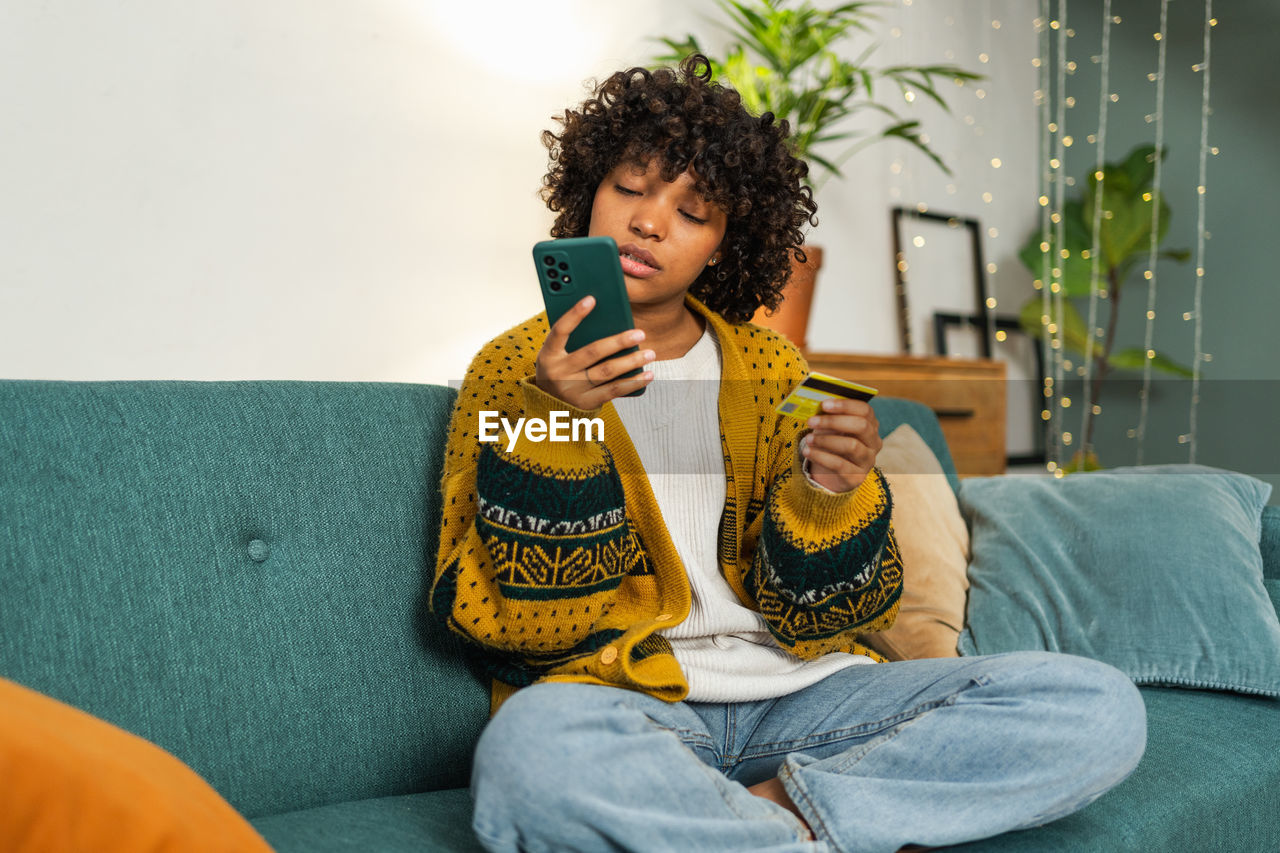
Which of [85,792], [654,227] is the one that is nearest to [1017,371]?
[654,227]

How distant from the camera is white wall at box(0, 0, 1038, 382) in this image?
1780 mm

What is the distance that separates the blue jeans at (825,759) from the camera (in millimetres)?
803

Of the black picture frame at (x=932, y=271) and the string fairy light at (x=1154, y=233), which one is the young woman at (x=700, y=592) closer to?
the black picture frame at (x=932, y=271)

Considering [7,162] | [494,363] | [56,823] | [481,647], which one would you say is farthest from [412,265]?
[56,823]

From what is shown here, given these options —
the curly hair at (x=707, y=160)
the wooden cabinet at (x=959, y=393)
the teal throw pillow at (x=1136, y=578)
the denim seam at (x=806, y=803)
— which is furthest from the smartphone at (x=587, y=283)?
the wooden cabinet at (x=959, y=393)

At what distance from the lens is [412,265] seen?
224 cm

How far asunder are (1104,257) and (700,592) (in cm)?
302

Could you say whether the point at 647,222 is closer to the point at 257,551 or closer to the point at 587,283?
the point at 587,283

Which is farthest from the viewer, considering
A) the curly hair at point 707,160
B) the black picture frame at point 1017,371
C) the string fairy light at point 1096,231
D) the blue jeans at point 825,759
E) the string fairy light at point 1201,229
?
the black picture frame at point 1017,371

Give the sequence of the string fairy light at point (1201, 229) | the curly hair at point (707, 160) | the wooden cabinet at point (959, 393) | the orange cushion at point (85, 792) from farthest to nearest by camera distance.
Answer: the string fairy light at point (1201, 229) < the wooden cabinet at point (959, 393) < the curly hair at point (707, 160) < the orange cushion at point (85, 792)

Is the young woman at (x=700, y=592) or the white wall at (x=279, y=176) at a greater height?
the white wall at (x=279, y=176)

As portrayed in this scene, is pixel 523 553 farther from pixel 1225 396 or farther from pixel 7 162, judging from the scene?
pixel 1225 396

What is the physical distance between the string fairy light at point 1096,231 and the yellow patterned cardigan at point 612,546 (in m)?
2.76

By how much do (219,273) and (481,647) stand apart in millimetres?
1212
